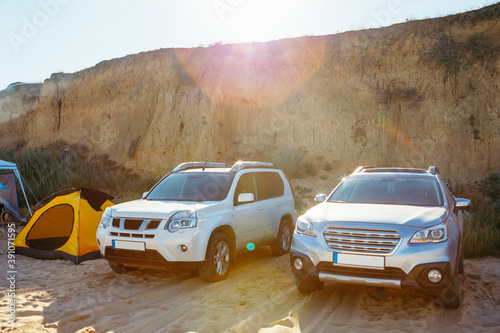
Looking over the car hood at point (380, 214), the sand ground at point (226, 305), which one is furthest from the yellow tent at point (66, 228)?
the car hood at point (380, 214)

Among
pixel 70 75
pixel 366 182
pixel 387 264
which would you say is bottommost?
pixel 387 264

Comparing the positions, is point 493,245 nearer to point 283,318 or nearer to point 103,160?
point 283,318

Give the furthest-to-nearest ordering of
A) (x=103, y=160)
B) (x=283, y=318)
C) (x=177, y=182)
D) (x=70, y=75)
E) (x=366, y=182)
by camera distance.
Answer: (x=70, y=75) < (x=103, y=160) < (x=177, y=182) < (x=366, y=182) < (x=283, y=318)

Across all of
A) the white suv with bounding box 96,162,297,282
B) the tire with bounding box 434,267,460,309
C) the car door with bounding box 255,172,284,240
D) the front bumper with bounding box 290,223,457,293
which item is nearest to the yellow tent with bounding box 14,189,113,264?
the white suv with bounding box 96,162,297,282

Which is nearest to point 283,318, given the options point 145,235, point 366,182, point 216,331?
point 216,331

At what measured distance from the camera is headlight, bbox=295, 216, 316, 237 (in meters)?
5.50

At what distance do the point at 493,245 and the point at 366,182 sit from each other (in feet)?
13.1

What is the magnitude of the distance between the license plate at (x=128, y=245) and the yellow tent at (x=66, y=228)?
7.14 ft

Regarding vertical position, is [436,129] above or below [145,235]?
above

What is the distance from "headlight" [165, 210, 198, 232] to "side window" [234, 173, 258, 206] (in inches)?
47.6

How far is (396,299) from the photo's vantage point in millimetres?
5680

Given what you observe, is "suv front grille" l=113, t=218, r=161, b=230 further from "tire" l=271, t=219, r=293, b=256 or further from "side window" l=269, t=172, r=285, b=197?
"side window" l=269, t=172, r=285, b=197

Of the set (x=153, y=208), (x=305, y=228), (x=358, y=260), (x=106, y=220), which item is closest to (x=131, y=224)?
(x=153, y=208)

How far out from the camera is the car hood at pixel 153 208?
6.41m
